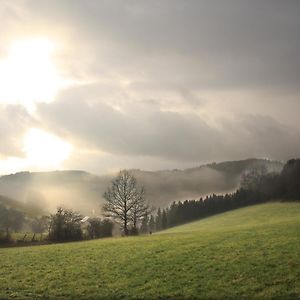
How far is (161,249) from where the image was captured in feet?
154

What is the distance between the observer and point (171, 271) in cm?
3638

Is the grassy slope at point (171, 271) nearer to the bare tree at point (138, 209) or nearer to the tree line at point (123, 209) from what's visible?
the tree line at point (123, 209)

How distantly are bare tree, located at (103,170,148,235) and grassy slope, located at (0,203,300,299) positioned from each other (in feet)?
170

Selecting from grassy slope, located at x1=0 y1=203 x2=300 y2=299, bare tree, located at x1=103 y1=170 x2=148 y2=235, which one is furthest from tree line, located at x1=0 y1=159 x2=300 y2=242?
grassy slope, located at x1=0 y1=203 x2=300 y2=299

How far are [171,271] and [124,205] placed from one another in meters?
67.5

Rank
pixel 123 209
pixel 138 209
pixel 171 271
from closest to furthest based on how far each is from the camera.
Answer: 1. pixel 171 271
2. pixel 123 209
3. pixel 138 209

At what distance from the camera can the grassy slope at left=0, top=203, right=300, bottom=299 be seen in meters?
30.4

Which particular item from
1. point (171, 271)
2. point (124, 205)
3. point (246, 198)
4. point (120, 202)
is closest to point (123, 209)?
point (124, 205)

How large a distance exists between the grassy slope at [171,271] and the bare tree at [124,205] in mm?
51834

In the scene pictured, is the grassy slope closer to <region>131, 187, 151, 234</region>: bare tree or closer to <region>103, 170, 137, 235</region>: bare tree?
<region>103, 170, 137, 235</region>: bare tree

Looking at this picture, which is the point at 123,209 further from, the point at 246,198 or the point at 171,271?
the point at 246,198

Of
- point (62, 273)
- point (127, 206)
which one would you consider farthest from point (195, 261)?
point (127, 206)

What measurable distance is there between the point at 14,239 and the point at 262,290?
6914 cm

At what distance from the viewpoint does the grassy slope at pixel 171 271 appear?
30375 mm
